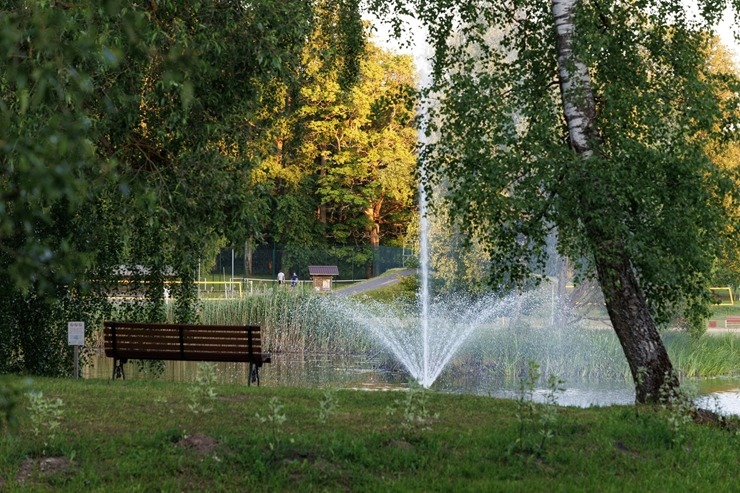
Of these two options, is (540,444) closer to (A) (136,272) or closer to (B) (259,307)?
(A) (136,272)

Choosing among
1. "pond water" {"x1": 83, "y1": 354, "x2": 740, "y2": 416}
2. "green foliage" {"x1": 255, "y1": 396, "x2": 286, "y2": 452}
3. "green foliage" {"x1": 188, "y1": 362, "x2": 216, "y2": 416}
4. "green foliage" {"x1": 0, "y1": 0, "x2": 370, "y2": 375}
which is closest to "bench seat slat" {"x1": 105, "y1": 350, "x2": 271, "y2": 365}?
"green foliage" {"x1": 0, "y1": 0, "x2": 370, "y2": 375}

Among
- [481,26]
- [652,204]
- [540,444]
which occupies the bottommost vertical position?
[540,444]

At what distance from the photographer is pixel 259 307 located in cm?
2312

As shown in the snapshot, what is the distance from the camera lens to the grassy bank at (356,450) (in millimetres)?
7264

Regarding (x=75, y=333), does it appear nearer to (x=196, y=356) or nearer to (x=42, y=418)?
(x=196, y=356)

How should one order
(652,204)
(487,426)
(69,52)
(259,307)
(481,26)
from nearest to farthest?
(69,52) < (487,426) < (652,204) < (481,26) < (259,307)

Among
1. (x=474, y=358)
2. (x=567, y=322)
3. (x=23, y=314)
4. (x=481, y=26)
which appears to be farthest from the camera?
(x=567, y=322)

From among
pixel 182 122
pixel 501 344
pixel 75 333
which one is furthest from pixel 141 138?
pixel 501 344

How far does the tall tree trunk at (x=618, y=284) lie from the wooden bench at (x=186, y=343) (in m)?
4.84

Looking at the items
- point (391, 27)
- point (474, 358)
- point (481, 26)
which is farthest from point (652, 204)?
point (474, 358)

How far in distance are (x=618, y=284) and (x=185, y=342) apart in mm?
6157

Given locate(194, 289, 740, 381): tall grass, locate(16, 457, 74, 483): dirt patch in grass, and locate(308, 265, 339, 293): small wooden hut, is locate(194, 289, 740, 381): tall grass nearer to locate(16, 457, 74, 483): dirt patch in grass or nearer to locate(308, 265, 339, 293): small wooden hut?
locate(16, 457, 74, 483): dirt patch in grass

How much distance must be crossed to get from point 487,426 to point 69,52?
22.3 feet

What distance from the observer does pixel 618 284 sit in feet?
35.2
